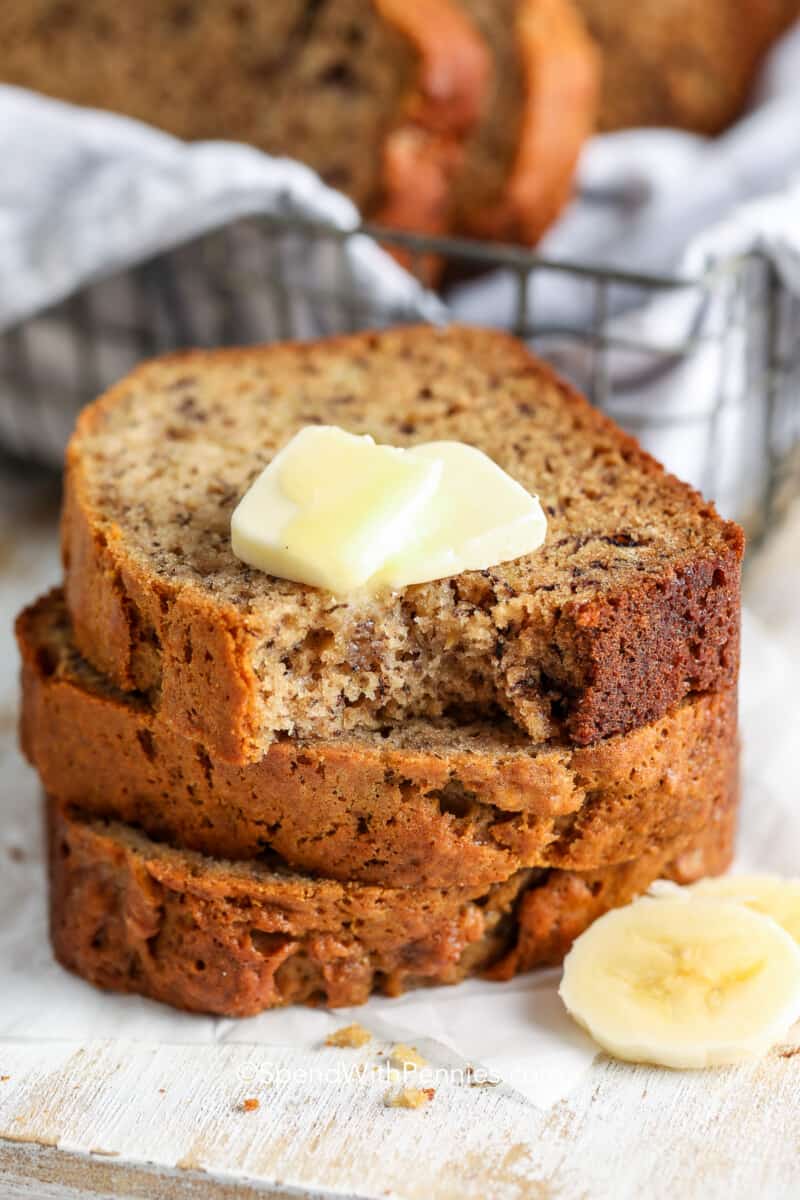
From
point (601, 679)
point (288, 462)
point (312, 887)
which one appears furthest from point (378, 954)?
point (288, 462)

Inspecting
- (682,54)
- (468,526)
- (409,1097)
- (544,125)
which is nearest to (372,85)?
(544,125)

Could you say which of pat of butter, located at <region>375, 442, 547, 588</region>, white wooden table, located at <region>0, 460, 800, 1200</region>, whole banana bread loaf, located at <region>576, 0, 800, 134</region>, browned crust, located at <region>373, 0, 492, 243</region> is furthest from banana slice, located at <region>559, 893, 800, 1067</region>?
whole banana bread loaf, located at <region>576, 0, 800, 134</region>

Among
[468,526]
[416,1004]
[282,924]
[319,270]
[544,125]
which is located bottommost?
A: [416,1004]

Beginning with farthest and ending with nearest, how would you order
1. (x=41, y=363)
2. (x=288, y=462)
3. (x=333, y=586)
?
(x=41, y=363) < (x=288, y=462) < (x=333, y=586)

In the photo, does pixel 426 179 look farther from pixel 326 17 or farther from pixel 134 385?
pixel 134 385

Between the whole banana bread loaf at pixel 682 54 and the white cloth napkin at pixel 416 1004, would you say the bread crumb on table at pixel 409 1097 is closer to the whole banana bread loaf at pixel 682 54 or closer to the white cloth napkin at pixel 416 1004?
the white cloth napkin at pixel 416 1004

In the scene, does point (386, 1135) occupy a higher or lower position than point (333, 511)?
lower

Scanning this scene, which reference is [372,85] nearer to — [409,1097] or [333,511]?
[333,511]

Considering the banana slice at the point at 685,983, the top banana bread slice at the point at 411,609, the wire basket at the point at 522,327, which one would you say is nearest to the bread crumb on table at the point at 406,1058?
the banana slice at the point at 685,983
